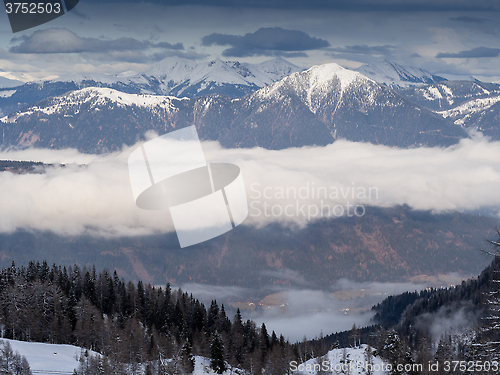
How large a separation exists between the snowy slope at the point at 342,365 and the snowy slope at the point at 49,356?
3856 cm

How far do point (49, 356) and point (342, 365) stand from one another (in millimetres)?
55671

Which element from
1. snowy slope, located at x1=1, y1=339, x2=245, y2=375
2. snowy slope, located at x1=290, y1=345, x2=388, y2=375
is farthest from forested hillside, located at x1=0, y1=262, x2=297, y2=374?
snowy slope, located at x1=290, y1=345, x2=388, y2=375

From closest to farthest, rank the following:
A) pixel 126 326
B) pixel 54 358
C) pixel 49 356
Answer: pixel 54 358 → pixel 49 356 → pixel 126 326

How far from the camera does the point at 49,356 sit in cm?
8250

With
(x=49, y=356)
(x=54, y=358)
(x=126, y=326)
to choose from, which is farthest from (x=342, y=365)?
(x=49, y=356)

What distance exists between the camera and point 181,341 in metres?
96.2

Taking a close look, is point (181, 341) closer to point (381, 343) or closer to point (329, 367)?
point (329, 367)

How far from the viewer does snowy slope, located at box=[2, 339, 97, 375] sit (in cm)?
7614

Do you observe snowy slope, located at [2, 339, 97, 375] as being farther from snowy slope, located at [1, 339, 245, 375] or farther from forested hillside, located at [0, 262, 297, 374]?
forested hillside, located at [0, 262, 297, 374]

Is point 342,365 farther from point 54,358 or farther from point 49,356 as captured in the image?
point 49,356

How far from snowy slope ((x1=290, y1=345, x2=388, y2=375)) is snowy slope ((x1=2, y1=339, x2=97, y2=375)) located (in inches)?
1518

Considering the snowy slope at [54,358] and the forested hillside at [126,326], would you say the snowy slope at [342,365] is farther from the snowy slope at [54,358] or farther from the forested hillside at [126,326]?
the snowy slope at [54,358]

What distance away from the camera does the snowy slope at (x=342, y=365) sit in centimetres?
10050

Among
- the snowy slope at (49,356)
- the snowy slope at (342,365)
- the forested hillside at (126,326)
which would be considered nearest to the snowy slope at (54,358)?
the snowy slope at (49,356)
